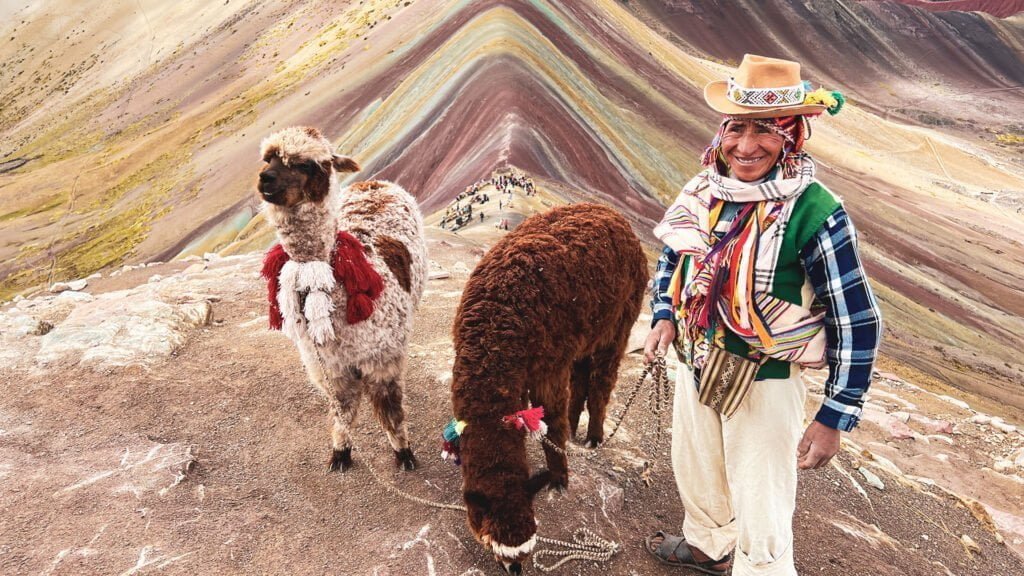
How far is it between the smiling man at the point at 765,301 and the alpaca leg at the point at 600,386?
4.30 ft

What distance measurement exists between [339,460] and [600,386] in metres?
2.01

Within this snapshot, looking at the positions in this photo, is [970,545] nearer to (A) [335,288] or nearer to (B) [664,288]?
(B) [664,288]

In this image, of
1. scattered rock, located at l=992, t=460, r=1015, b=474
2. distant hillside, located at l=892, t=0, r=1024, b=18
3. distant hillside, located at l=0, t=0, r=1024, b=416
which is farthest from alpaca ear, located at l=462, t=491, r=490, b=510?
distant hillside, located at l=892, t=0, r=1024, b=18

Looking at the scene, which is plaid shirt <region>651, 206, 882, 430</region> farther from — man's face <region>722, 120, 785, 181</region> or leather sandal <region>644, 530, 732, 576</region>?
leather sandal <region>644, 530, 732, 576</region>

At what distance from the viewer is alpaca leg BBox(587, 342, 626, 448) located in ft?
13.1

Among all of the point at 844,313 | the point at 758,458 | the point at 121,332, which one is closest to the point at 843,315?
the point at 844,313

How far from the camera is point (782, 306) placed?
2139 millimetres

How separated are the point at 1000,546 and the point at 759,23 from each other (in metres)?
53.9

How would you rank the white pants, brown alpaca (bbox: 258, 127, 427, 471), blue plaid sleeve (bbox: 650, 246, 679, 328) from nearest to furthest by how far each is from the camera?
the white pants
blue plaid sleeve (bbox: 650, 246, 679, 328)
brown alpaca (bbox: 258, 127, 427, 471)

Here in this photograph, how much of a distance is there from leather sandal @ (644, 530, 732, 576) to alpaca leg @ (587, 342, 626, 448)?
99 cm

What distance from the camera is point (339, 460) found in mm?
3920

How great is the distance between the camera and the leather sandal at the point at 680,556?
9.96ft

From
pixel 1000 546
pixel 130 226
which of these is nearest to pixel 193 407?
pixel 1000 546

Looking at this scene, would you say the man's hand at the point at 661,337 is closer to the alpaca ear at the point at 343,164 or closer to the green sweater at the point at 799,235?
the green sweater at the point at 799,235
